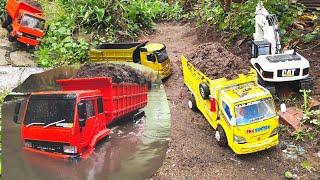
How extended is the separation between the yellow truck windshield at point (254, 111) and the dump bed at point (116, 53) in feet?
20.8

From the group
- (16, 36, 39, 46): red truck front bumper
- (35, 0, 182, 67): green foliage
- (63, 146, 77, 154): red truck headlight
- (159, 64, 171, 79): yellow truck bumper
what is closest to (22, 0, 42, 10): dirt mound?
(35, 0, 182, 67): green foliage

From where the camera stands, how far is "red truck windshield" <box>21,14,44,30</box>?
18.1 m

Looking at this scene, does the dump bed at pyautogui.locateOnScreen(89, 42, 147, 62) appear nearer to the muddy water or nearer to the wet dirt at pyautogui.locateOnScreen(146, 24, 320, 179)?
Answer: the muddy water

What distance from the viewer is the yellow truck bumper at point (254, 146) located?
9.55m

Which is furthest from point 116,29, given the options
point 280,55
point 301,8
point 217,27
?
point 280,55

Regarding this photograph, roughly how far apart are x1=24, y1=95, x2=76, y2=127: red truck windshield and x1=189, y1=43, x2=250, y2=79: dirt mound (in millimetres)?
3696

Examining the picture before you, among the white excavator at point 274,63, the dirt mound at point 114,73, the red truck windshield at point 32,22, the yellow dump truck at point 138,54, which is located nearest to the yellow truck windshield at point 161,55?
the yellow dump truck at point 138,54

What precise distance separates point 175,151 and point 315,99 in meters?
4.03

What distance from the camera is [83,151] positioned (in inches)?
401

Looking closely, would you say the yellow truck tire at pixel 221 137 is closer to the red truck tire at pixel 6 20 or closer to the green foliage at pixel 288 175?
the green foliage at pixel 288 175

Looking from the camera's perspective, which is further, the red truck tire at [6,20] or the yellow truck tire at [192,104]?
the red truck tire at [6,20]

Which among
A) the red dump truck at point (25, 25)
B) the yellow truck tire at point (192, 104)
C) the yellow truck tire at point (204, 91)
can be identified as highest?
the red dump truck at point (25, 25)

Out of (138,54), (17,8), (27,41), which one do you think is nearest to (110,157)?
(138,54)

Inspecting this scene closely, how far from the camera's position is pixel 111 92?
433 inches
